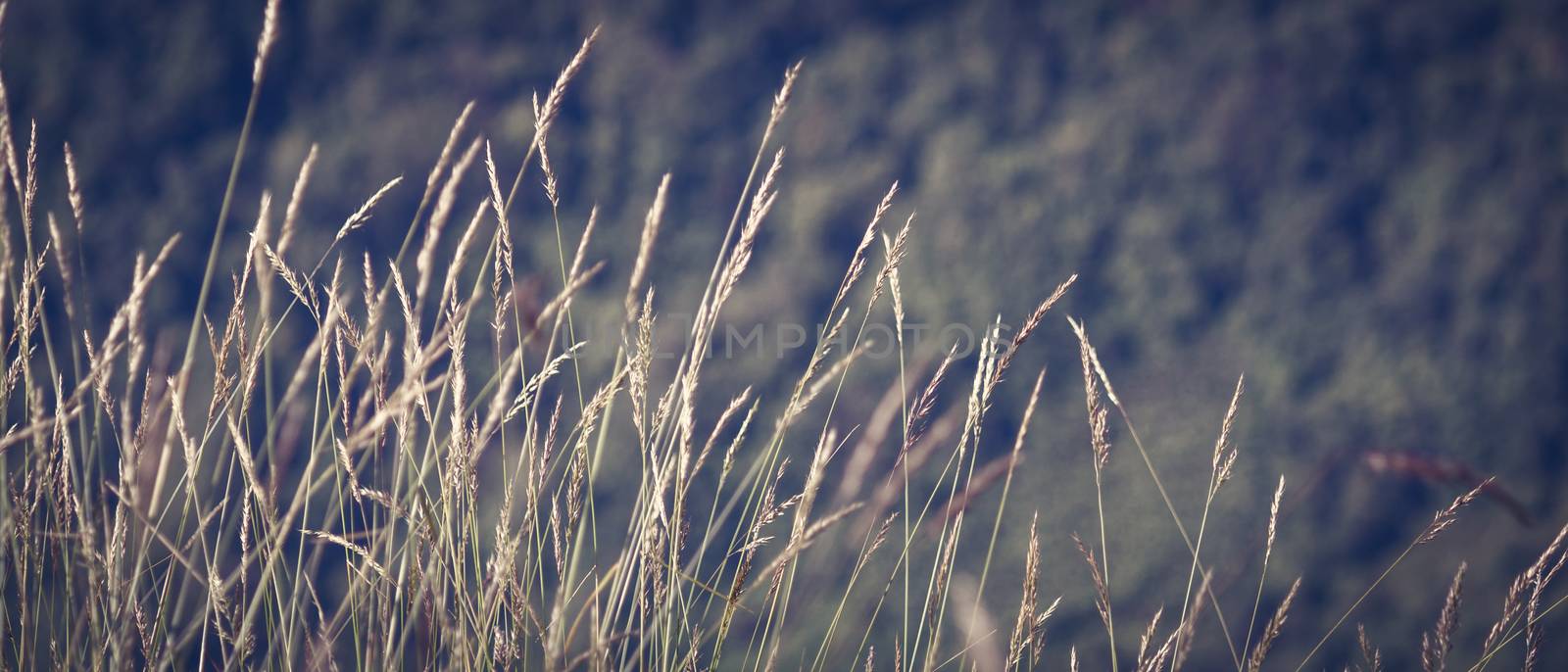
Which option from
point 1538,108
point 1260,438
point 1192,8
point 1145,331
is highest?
point 1192,8

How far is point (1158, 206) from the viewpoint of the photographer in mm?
1723

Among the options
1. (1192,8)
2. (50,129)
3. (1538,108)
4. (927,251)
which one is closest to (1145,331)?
(927,251)

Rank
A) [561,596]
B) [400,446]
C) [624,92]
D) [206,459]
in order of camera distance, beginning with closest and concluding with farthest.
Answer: [561,596] → [400,446] → [206,459] → [624,92]

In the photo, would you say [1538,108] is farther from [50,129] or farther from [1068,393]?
[50,129]

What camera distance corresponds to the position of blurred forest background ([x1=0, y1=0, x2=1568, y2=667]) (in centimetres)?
169

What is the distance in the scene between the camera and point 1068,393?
1745mm

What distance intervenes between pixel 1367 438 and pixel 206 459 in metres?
2.13

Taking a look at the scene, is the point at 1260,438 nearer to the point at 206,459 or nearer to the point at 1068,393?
the point at 1068,393

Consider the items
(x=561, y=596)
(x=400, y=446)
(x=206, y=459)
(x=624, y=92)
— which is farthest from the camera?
(x=624, y=92)

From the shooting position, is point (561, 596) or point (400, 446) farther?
point (400, 446)

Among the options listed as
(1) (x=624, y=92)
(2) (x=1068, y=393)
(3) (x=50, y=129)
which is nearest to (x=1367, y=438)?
(2) (x=1068, y=393)

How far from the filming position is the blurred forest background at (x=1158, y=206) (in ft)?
5.54

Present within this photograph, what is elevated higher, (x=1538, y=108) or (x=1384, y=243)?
(x=1538, y=108)

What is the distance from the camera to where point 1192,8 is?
67.1 inches
